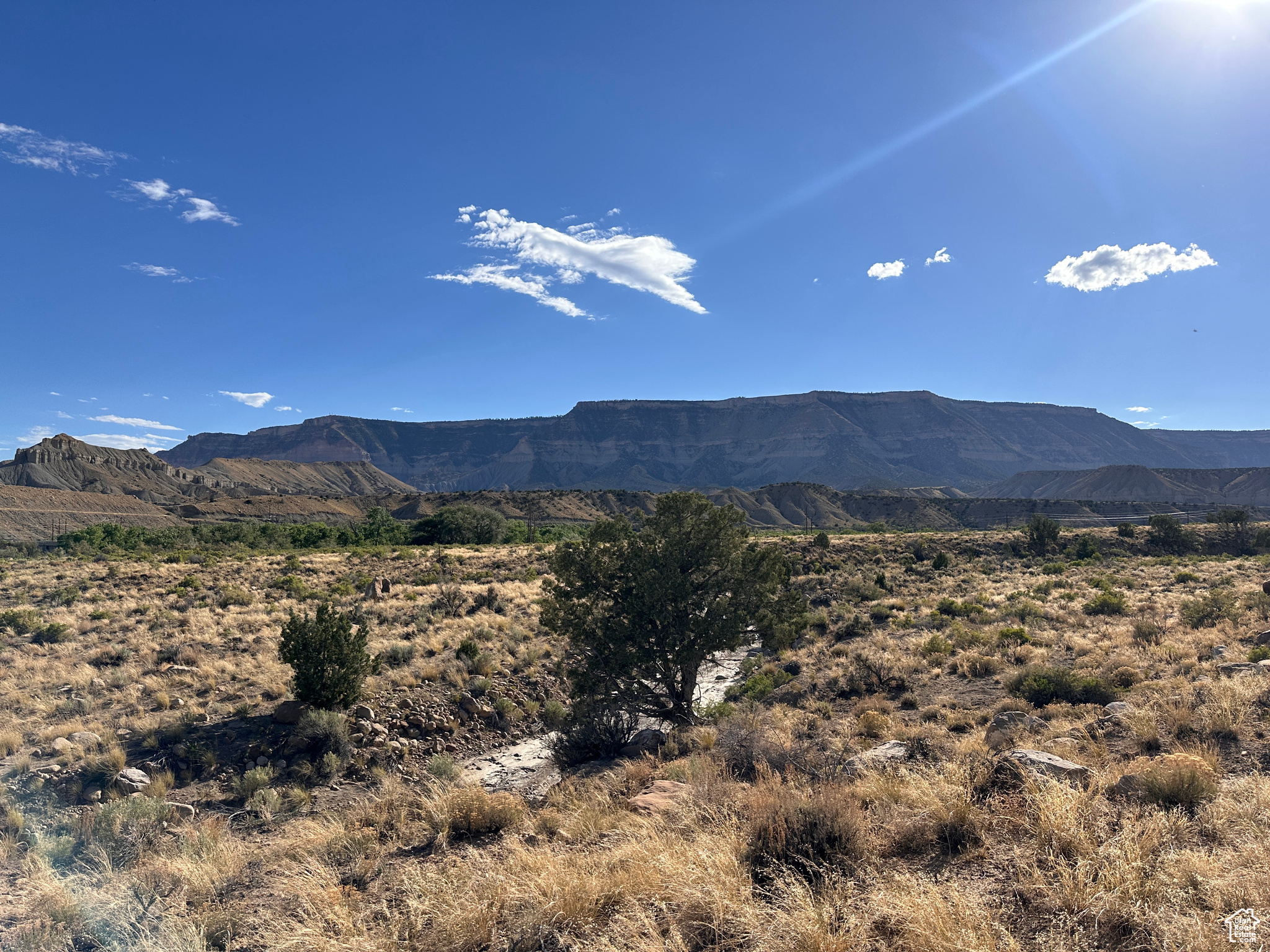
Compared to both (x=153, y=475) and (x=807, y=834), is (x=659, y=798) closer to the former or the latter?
(x=807, y=834)

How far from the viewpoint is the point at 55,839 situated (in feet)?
23.9

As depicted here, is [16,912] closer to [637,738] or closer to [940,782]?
[637,738]

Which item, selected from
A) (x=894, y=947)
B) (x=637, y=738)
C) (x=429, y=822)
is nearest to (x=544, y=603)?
(x=637, y=738)

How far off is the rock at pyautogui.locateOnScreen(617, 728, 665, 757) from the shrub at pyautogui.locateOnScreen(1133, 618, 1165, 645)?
12.1m

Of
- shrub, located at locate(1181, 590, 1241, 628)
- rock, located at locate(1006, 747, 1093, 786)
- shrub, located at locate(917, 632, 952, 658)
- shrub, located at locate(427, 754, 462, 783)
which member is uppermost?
rock, located at locate(1006, 747, 1093, 786)

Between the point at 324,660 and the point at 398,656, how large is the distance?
4.00 m

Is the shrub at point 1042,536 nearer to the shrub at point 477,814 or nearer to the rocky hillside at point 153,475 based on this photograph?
the shrub at point 477,814

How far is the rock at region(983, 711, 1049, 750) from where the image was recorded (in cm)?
792

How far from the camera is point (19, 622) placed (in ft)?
57.3

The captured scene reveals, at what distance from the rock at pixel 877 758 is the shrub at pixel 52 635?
21.2 metres

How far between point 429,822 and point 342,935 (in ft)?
8.67

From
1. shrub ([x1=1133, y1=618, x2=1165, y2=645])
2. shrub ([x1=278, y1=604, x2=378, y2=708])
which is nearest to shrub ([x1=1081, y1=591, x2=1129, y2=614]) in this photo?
shrub ([x1=1133, y1=618, x2=1165, y2=645])

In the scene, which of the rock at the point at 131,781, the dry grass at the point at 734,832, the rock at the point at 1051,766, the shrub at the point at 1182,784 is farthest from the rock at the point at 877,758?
the rock at the point at 131,781

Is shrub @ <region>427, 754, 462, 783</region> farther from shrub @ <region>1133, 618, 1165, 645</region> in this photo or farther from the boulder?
shrub @ <region>1133, 618, 1165, 645</region>
